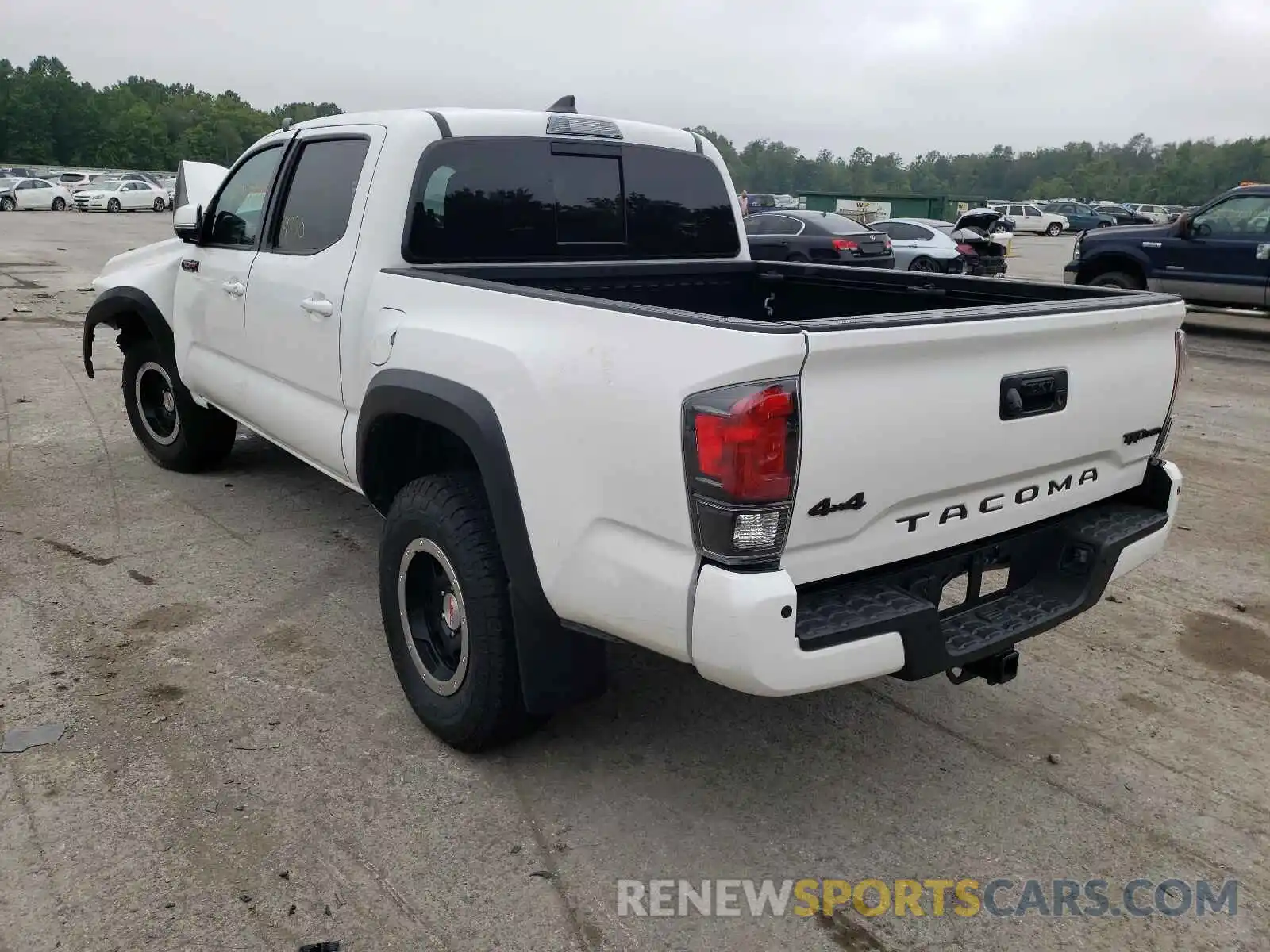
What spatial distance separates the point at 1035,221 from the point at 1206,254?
135 ft

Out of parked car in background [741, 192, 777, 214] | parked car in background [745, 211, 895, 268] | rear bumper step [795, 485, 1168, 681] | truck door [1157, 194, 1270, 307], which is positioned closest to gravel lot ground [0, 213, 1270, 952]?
rear bumper step [795, 485, 1168, 681]

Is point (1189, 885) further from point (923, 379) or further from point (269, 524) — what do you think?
point (269, 524)

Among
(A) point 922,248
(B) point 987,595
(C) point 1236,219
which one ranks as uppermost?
(C) point 1236,219

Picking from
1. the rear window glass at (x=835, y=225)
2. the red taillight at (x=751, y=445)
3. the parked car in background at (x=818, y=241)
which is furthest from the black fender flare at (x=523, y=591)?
the rear window glass at (x=835, y=225)

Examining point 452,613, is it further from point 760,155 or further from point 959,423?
point 760,155

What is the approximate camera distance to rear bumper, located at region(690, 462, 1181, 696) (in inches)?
90.3

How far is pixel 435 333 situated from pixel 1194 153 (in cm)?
13518

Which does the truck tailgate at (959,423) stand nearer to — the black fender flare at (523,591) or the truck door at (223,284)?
the black fender flare at (523,591)

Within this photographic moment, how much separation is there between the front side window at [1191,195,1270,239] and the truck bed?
33.9 ft

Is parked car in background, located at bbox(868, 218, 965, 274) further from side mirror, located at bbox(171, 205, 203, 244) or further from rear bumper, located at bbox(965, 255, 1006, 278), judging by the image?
side mirror, located at bbox(171, 205, 203, 244)

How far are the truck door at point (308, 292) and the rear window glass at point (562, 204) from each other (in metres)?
0.30

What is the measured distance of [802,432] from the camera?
7.42 feet

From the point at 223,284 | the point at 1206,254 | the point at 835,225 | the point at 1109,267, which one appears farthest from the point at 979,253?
the point at 223,284

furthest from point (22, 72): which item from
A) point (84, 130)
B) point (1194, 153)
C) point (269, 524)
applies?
point (1194, 153)
